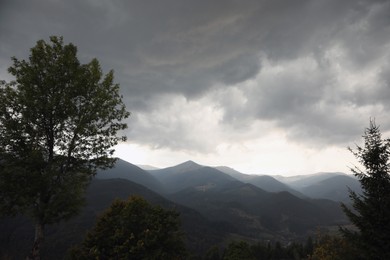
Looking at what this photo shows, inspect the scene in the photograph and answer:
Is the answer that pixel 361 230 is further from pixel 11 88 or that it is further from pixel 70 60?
pixel 11 88

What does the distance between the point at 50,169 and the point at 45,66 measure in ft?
20.0

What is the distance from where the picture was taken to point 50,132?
1678 cm

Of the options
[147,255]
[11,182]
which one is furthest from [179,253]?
[11,182]

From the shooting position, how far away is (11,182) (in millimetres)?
15414

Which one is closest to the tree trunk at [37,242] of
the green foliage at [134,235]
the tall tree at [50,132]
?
the tall tree at [50,132]

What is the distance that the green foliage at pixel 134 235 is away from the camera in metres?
32.8

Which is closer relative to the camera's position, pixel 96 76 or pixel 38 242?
pixel 38 242

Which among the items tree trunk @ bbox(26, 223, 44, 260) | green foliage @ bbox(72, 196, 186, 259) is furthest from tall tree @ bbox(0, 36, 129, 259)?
green foliage @ bbox(72, 196, 186, 259)

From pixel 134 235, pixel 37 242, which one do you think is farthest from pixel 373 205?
pixel 134 235

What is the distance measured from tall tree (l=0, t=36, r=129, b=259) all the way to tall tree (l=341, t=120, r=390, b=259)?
17.7m

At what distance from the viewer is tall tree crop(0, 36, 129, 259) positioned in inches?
612

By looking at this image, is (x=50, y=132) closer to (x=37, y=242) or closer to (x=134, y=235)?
(x=37, y=242)

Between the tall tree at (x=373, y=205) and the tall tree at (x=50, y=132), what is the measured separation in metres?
17.7

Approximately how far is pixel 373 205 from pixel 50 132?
858 inches
